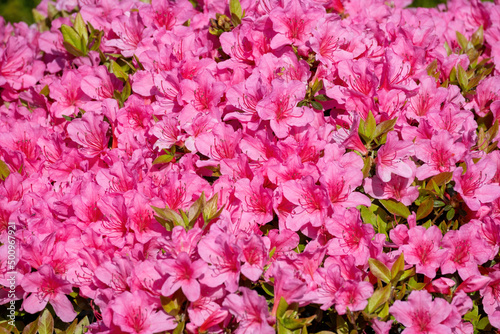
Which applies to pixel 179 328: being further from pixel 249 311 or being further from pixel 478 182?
pixel 478 182

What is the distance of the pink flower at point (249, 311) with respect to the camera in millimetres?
1746

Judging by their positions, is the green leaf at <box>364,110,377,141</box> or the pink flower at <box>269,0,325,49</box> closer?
the green leaf at <box>364,110,377,141</box>

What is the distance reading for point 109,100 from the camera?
2400 millimetres

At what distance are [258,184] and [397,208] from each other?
0.57 metres

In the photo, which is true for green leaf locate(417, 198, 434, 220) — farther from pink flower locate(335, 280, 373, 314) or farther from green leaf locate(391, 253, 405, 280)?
pink flower locate(335, 280, 373, 314)

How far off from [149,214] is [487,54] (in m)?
2.10

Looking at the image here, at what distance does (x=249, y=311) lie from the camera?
1780 millimetres

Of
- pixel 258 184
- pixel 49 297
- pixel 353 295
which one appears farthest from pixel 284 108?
pixel 49 297

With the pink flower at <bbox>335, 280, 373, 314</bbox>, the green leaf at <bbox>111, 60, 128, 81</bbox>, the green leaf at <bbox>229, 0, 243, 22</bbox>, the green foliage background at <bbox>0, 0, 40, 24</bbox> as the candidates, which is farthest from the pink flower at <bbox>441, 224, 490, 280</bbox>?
the green foliage background at <bbox>0, 0, 40, 24</bbox>

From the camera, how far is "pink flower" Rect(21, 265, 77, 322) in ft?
6.64

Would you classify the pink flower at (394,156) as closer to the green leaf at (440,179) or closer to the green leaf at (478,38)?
the green leaf at (440,179)

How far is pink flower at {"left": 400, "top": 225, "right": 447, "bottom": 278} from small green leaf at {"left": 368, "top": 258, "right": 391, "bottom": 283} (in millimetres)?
113

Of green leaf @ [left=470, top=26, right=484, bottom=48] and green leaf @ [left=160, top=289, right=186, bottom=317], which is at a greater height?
green leaf @ [left=470, top=26, right=484, bottom=48]

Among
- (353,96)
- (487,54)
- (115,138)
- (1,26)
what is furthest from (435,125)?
(1,26)
